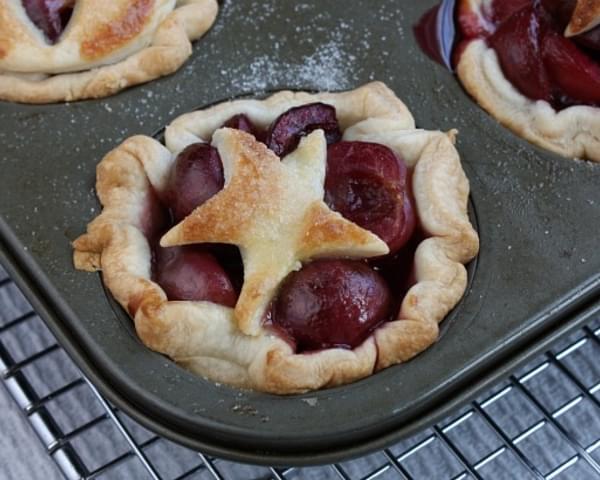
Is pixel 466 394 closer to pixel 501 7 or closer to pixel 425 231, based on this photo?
pixel 425 231

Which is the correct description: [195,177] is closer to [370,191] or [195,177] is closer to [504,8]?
[370,191]

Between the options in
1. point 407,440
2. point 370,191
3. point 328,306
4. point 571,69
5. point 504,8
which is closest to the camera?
point 328,306

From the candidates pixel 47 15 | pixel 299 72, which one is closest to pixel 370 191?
pixel 299 72

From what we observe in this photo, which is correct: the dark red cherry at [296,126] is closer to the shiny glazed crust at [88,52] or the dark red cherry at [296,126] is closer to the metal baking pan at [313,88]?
the metal baking pan at [313,88]

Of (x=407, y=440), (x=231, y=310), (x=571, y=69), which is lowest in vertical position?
(x=407, y=440)

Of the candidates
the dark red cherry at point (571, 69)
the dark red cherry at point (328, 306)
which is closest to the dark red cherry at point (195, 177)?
the dark red cherry at point (328, 306)

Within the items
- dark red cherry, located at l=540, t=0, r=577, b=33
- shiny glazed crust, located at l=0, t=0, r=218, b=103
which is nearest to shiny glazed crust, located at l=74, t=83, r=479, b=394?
shiny glazed crust, located at l=0, t=0, r=218, b=103
